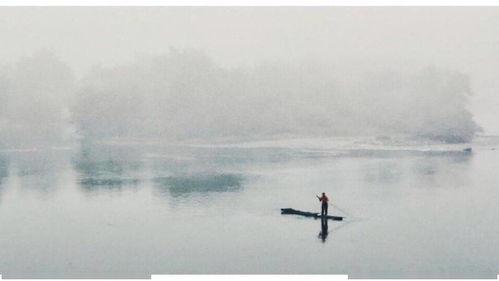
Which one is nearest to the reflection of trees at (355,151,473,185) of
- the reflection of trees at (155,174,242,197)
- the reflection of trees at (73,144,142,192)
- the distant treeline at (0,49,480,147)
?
the distant treeline at (0,49,480,147)

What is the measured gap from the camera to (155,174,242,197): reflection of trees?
47.2 feet

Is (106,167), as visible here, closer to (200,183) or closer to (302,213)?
(200,183)

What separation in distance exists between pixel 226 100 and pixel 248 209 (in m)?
6.38

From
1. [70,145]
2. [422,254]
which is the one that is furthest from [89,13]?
[422,254]

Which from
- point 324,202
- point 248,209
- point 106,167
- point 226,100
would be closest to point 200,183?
point 248,209

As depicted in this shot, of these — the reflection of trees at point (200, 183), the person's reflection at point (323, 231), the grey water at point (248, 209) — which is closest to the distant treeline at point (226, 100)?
the grey water at point (248, 209)

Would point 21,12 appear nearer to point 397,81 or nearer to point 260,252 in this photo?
point 260,252

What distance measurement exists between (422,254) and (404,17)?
22.0 feet

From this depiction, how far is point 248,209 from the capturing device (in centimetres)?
1234

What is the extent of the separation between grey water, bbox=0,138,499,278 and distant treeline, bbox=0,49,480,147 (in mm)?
775

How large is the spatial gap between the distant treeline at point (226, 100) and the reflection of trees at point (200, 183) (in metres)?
2.46

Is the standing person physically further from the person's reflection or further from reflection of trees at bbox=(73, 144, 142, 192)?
reflection of trees at bbox=(73, 144, 142, 192)

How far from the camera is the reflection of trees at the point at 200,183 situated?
1440 cm

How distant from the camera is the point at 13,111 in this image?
58.2ft
